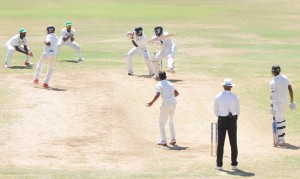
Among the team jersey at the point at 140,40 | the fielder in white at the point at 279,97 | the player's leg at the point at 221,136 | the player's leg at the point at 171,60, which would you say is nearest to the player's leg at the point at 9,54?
the team jersey at the point at 140,40

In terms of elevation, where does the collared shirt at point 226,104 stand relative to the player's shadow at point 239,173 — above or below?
above

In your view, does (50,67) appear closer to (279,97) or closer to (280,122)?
(279,97)

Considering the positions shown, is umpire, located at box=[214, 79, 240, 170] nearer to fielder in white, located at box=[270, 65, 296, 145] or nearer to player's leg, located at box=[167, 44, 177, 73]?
fielder in white, located at box=[270, 65, 296, 145]

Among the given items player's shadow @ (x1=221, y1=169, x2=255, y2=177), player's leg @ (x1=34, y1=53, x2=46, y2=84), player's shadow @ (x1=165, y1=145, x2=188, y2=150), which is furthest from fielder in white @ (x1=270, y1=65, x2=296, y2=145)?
player's leg @ (x1=34, y1=53, x2=46, y2=84)

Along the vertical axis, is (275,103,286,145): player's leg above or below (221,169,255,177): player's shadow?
above

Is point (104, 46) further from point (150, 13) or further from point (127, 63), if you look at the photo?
point (150, 13)

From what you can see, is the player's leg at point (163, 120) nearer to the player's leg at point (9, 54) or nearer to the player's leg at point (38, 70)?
the player's leg at point (38, 70)

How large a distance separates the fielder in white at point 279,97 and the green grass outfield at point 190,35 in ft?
5.62

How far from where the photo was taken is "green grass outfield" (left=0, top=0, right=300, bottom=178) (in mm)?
32688

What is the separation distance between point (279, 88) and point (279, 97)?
0.30 meters

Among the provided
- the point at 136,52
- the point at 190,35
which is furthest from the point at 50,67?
the point at 190,35

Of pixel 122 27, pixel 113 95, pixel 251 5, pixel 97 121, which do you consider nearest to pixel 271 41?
pixel 122 27

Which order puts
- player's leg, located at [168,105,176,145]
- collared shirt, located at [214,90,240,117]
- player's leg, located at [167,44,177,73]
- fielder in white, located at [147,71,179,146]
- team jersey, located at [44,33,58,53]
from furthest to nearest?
player's leg, located at [167,44,177,73], team jersey, located at [44,33,58,53], player's leg, located at [168,105,176,145], fielder in white, located at [147,71,179,146], collared shirt, located at [214,90,240,117]

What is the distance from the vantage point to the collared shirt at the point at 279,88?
77.1ft
